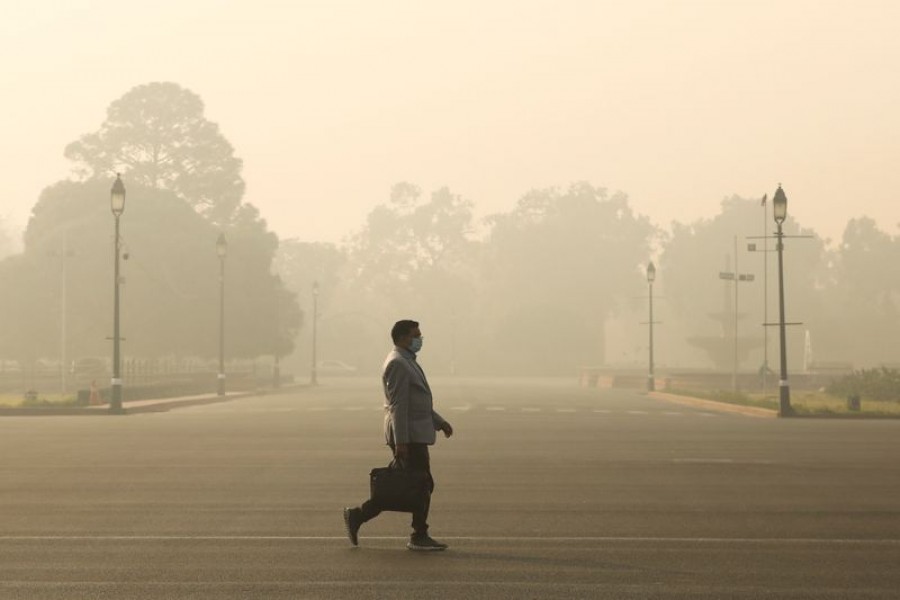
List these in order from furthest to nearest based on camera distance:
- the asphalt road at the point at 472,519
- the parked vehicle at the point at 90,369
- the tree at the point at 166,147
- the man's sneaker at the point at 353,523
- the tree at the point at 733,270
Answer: the tree at the point at 733,270, the tree at the point at 166,147, the parked vehicle at the point at 90,369, the man's sneaker at the point at 353,523, the asphalt road at the point at 472,519

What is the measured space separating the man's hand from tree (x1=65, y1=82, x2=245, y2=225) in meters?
92.1

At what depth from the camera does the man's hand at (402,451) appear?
39.5ft

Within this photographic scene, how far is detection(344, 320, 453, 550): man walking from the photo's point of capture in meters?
12.1

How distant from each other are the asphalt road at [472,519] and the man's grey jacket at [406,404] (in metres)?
0.93

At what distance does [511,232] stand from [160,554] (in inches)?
5549

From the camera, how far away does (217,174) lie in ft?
341

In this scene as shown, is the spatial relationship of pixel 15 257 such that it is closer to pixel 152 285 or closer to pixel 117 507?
pixel 152 285

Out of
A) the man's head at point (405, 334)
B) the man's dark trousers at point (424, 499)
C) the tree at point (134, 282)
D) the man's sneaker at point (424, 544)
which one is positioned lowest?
the man's sneaker at point (424, 544)

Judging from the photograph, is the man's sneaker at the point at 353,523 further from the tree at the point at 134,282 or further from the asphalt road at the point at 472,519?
the tree at the point at 134,282

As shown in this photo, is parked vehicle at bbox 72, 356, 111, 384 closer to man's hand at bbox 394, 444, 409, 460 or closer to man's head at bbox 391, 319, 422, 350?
man's head at bbox 391, 319, 422, 350

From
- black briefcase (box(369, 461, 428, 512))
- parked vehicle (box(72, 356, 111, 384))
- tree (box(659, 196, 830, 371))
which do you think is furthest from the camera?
tree (box(659, 196, 830, 371))

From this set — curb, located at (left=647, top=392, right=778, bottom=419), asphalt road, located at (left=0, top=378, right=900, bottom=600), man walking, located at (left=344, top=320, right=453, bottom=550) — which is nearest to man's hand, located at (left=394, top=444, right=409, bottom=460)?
man walking, located at (left=344, top=320, right=453, bottom=550)

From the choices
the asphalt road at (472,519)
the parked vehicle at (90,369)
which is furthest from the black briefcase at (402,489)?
the parked vehicle at (90,369)

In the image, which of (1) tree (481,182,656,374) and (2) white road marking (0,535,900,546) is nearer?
(2) white road marking (0,535,900,546)
